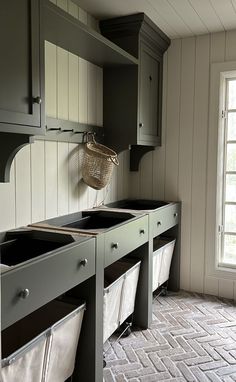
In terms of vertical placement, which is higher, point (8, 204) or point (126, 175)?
point (126, 175)

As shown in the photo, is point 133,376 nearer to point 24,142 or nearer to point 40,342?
point 40,342

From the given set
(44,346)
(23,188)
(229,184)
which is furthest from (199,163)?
(44,346)

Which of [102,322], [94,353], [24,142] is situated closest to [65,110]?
[24,142]

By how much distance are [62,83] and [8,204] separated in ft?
3.08

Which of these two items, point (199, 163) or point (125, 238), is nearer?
point (125, 238)

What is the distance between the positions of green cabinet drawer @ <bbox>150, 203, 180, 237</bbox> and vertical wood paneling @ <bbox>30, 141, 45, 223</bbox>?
2.81 feet

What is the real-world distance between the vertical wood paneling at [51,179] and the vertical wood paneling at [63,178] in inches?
1.8

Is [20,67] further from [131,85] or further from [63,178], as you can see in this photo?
[131,85]

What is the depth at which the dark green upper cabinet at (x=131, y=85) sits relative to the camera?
2.74 m

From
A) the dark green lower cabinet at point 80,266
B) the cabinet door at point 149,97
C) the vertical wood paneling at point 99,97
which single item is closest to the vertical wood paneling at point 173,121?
the cabinet door at point 149,97

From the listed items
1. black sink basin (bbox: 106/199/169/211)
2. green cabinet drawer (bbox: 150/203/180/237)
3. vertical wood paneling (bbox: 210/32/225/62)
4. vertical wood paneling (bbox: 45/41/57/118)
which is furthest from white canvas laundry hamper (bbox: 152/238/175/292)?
vertical wood paneling (bbox: 210/32/225/62)

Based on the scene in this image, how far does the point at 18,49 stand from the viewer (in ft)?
5.02

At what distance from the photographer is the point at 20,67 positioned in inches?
60.8

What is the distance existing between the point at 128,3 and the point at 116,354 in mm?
2406
